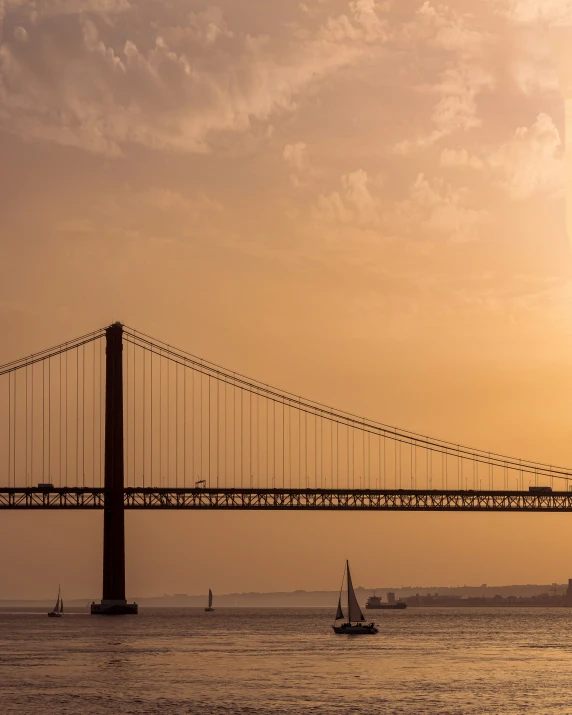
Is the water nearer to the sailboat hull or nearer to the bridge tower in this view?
the sailboat hull

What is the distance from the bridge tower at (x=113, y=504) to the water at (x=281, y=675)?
3.70 m

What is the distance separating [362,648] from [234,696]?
31.0m

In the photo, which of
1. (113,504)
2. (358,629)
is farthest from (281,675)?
(113,504)

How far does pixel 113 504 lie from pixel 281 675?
41061mm

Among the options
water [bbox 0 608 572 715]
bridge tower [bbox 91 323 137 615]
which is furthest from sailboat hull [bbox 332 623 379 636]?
bridge tower [bbox 91 323 137 615]

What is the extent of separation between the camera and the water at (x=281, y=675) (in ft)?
171

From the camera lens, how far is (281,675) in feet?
211

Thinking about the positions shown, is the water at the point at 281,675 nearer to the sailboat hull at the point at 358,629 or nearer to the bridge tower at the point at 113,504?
the sailboat hull at the point at 358,629

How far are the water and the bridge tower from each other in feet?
12.1

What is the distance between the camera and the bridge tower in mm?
101875

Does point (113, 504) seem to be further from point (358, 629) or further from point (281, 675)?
point (281, 675)

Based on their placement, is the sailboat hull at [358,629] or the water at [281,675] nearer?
the water at [281,675]

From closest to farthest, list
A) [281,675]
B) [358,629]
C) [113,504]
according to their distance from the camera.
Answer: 1. [281,675]
2. [358,629]
3. [113,504]

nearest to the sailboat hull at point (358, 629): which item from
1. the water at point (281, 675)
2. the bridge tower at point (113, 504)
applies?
the water at point (281, 675)
